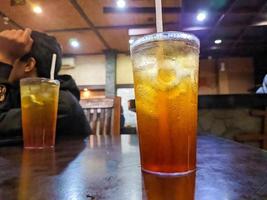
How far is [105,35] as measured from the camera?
6.38 metres

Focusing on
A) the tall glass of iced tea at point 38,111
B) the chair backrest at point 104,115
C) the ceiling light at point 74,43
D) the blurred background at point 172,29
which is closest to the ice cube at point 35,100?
the tall glass of iced tea at point 38,111

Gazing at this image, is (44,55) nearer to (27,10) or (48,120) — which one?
(48,120)

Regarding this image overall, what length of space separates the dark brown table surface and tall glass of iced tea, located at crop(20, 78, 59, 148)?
0.25 metres

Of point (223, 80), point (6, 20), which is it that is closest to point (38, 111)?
point (6, 20)

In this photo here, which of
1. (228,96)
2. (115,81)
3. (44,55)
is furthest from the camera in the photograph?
(115,81)

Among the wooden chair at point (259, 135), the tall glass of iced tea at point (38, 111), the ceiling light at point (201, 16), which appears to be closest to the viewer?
the tall glass of iced tea at point (38, 111)

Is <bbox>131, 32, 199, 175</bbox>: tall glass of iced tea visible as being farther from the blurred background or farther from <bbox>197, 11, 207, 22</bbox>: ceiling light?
<bbox>197, 11, 207, 22</bbox>: ceiling light

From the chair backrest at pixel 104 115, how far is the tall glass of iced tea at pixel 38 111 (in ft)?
3.12

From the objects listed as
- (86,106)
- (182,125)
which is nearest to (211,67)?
(86,106)

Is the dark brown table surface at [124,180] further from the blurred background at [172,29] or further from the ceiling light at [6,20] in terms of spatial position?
the ceiling light at [6,20]

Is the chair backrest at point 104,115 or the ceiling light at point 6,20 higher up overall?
the ceiling light at point 6,20

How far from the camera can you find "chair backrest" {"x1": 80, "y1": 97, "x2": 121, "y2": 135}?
180 cm

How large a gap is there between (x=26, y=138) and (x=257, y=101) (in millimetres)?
1665

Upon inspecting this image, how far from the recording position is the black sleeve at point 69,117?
3.45ft
